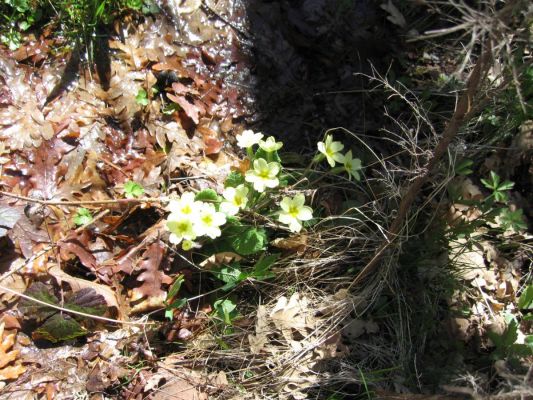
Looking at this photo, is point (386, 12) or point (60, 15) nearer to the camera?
point (60, 15)

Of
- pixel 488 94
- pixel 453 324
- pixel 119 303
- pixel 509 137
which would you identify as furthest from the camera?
pixel 509 137

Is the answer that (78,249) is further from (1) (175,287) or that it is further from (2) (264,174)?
(2) (264,174)

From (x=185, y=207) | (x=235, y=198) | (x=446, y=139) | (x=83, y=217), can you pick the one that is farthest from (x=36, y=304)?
(x=446, y=139)

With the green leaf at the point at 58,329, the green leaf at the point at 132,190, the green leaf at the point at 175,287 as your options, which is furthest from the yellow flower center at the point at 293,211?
the green leaf at the point at 58,329

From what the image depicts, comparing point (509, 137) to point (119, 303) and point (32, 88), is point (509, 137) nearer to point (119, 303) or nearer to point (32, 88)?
point (119, 303)

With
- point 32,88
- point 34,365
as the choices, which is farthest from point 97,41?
point 34,365

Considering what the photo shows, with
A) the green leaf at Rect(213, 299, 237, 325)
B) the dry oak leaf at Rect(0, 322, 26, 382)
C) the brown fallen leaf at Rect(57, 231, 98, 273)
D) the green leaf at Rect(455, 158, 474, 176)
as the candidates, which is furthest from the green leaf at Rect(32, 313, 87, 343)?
the green leaf at Rect(455, 158, 474, 176)

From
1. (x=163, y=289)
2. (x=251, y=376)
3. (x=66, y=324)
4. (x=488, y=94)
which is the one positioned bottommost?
(x=251, y=376)

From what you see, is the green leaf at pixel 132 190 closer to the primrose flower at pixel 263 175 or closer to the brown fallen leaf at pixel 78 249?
the brown fallen leaf at pixel 78 249
